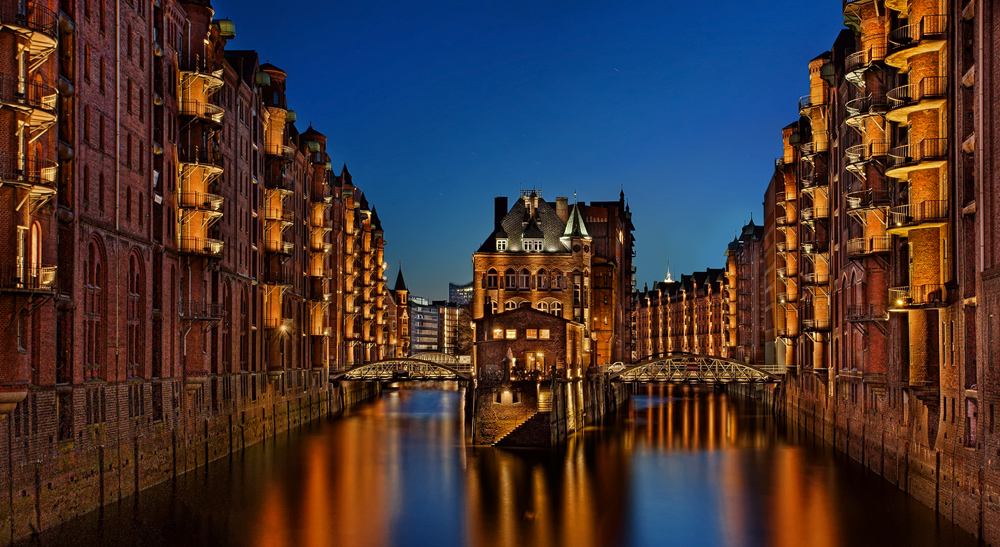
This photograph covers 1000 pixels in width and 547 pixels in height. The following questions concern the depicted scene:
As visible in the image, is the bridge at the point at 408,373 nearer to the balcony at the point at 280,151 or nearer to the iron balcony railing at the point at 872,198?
the balcony at the point at 280,151

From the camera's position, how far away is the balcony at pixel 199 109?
4744 cm

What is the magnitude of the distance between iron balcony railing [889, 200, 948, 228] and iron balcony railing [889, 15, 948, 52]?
5832 millimetres

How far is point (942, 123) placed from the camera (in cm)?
3638

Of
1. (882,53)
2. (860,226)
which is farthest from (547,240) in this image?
(882,53)

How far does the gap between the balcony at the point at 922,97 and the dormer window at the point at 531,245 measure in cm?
5591

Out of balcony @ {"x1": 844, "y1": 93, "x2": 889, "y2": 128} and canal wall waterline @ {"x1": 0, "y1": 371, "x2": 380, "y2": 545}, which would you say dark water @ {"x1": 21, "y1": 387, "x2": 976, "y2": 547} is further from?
balcony @ {"x1": 844, "y1": 93, "x2": 889, "y2": 128}

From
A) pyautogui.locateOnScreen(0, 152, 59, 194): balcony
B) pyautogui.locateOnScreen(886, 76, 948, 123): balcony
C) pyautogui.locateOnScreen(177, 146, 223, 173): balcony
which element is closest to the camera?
pyautogui.locateOnScreen(0, 152, 59, 194): balcony

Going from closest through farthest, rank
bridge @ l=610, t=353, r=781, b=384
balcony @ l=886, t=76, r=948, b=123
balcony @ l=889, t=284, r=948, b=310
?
balcony @ l=889, t=284, r=948, b=310, balcony @ l=886, t=76, r=948, b=123, bridge @ l=610, t=353, r=781, b=384

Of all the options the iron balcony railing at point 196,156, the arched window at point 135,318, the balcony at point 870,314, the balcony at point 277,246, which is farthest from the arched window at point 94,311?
the balcony at point 870,314

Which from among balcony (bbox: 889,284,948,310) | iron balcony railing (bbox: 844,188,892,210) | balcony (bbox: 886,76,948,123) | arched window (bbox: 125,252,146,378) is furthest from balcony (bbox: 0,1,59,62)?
iron balcony railing (bbox: 844,188,892,210)

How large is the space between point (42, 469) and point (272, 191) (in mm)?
36020

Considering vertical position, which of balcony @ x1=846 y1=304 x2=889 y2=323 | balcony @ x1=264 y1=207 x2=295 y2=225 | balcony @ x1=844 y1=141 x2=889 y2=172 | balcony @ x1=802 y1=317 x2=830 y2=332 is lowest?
balcony @ x1=802 y1=317 x2=830 y2=332

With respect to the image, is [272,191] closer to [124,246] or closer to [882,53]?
[124,246]

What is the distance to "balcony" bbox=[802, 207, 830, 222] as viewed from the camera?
210ft
